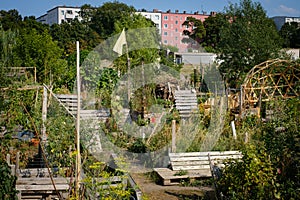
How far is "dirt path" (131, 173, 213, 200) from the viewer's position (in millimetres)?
6137

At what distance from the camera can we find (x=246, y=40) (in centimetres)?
2166

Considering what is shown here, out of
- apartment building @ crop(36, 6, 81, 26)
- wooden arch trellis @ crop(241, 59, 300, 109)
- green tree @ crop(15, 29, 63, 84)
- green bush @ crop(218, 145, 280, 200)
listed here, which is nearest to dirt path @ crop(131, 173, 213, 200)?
green bush @ crop(218, 145, 280, 200)

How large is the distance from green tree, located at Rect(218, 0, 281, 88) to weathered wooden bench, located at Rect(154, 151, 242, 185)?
13209mm

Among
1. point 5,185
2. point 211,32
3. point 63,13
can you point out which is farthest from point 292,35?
point 5,185

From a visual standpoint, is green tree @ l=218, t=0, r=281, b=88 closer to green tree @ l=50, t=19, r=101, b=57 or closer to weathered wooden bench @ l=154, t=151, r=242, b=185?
weathered wooden bench @ l=154, t=151, r=242, b=185

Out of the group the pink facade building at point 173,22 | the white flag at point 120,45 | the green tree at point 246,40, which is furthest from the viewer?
the pink facade building at point 173,22

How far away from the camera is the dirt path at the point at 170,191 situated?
614 cm

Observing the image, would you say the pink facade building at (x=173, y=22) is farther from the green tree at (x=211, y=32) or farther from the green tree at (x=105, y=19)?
the green tree at (x=211, y=32)

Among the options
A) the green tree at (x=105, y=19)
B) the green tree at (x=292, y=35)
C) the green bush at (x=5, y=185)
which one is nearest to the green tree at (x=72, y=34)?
the green tree at (x=105, y=19)

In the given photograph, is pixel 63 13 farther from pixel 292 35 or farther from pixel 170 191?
pixel 170 191

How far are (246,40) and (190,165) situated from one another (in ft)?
50.9

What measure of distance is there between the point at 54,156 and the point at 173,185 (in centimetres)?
189

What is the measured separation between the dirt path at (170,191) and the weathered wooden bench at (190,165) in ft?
0.68

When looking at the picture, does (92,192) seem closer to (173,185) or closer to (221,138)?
(173,185)
